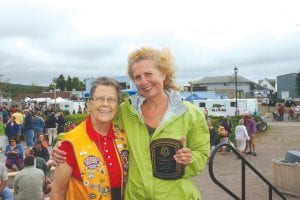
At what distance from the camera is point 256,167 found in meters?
13.2

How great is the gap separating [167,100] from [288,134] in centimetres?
2143

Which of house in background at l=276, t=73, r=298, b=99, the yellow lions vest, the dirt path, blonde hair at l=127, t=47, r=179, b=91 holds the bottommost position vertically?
the dirt path

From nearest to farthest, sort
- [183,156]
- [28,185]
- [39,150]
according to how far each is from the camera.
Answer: [183,156], [28,185], [39,150]

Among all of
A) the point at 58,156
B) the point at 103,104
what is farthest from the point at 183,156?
the point at 58,156

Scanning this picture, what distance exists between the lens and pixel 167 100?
283 centimetres

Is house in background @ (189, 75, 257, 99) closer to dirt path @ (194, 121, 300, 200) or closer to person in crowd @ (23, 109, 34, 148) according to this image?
dirt path @ (194, 121, 300, 200)

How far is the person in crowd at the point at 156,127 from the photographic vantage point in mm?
2605

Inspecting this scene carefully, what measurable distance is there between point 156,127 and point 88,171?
51 cm

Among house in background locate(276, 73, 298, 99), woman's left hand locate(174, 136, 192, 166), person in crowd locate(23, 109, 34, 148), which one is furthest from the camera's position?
house in background locate(276, 73, 298, 99)

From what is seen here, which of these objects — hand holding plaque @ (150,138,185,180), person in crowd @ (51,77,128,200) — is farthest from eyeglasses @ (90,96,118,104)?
hand holding plaque @ (150,138,185,180)

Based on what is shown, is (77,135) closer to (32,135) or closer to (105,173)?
(105,173)

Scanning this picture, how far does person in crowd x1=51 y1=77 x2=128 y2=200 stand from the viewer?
2549mm

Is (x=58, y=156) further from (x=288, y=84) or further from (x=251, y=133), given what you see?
(x=288, y=84)

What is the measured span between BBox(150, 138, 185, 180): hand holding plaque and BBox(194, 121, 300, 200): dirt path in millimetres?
6994
